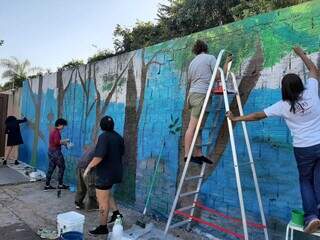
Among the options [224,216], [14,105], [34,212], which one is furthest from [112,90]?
[14,105]

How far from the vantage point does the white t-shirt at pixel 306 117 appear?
139 inches

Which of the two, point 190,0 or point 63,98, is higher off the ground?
point 190,0

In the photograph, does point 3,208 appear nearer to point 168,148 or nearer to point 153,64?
point 168,148

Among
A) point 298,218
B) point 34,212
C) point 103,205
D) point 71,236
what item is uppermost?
point 298,218

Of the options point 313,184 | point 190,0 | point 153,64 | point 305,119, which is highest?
point 190,0

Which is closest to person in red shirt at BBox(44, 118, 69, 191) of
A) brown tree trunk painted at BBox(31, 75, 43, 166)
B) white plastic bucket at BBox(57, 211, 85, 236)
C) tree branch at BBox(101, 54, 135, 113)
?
tree branch at BBox(101, 54, 135, 113)

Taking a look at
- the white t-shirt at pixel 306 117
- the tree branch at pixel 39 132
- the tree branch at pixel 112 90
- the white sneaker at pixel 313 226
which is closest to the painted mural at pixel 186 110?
the tree branch at pixel 112 90

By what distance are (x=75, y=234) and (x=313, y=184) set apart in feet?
9.60

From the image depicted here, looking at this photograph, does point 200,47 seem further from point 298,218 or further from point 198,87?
point 298,218

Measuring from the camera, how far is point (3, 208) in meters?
7.03

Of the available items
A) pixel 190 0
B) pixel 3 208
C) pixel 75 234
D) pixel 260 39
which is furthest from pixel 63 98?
pixel 190 0

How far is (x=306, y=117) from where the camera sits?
141 inches

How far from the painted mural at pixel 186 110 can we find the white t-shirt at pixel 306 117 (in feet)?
2.45

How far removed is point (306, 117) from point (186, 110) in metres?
2.48
